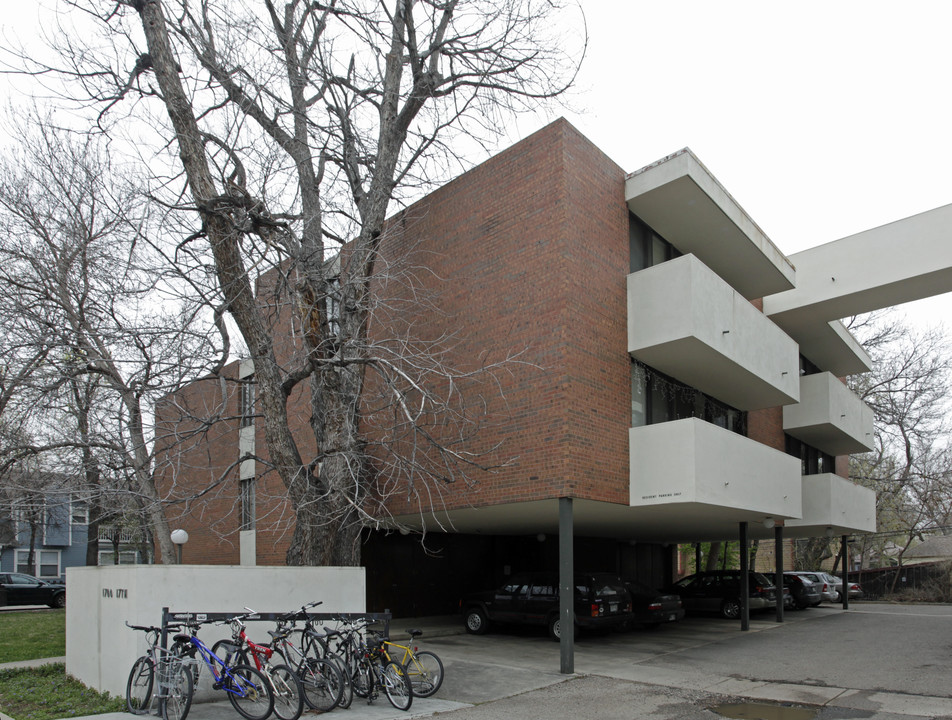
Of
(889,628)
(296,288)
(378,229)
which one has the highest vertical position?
(378,229)

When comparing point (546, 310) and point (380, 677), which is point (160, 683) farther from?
point (546, 310)

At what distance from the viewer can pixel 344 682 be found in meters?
9.60

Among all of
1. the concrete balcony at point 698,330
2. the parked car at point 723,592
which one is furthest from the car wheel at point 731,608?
the concrete balcony at point 698,330

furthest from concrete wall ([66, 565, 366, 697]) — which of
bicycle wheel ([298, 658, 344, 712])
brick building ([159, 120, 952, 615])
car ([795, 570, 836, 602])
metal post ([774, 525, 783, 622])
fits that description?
car ([795, 570, 836, 602])

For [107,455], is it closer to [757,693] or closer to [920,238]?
[757,693]

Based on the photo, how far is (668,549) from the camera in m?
31.7

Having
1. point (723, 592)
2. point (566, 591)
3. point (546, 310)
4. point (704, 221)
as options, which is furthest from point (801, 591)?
point (546, 310)

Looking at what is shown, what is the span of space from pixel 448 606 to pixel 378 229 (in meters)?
11.8

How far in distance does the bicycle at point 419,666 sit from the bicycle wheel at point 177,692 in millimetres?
2424

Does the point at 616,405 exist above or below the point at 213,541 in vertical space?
above

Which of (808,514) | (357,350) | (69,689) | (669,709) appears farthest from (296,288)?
(808,514)

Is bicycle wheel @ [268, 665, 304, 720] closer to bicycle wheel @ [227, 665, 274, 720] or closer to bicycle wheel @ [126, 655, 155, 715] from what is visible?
bicycle wheel @ [227, 665, 274, 720]

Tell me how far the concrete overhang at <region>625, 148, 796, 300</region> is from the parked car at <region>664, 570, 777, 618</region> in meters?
9.08

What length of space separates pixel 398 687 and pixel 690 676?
17.8 feet
